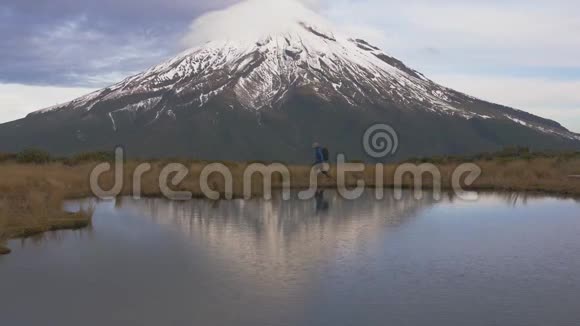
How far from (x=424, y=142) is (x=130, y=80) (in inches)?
2823

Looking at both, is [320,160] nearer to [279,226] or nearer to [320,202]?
[320,202]

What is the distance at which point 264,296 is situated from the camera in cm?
898

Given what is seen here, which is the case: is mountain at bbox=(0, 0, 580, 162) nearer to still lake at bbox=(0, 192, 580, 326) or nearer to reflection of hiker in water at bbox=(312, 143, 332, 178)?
reflection of hiker in water at bbox=(312, 143, 332, 178)

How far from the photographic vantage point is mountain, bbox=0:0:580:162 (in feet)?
381

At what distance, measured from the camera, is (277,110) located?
→ 439 ft

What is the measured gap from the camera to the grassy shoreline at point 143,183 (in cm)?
1452

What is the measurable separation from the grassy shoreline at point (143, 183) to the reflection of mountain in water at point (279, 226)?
6.28 feet

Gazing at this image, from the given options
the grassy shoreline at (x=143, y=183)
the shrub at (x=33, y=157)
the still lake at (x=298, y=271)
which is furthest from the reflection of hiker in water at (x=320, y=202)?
the shrub at (x=33, y=157)

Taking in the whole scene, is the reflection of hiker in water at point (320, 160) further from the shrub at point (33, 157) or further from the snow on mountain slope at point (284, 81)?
the snow on mountain slope at point (284, 81)

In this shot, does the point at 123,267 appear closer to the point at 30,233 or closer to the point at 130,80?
the point at 30,233

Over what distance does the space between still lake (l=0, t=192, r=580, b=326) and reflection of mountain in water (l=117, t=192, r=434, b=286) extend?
44 mm

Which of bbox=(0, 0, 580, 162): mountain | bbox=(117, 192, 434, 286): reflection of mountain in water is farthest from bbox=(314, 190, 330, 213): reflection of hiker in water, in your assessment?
bbox=(0, 0, 580, 162): mountain

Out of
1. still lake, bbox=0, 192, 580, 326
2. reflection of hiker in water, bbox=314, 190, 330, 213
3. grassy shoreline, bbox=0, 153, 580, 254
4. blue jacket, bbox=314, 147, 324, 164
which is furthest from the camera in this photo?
blue jacket, bbox=314, 147, 324, 164

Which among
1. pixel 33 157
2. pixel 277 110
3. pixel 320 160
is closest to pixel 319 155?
pixel 320 160
